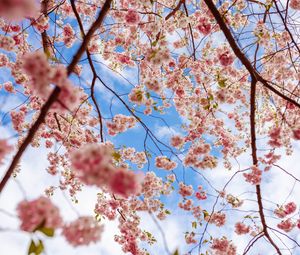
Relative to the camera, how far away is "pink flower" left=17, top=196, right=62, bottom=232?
2.55m

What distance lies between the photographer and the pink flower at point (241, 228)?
7.65 metres

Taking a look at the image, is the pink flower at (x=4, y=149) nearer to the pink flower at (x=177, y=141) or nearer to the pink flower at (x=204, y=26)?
the pink flower at (x=177, y=141)

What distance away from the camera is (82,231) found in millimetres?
2754

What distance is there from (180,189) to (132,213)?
107 centimetres

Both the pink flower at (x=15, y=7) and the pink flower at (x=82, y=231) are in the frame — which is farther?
the pink flower at (x=82, y=231)

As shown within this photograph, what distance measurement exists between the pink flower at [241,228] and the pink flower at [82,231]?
5.49 metres

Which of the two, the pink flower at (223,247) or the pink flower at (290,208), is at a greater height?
the pink flower at (290,208)

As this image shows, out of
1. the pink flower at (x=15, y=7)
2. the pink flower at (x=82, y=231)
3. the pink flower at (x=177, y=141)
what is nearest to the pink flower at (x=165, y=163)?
the pink flower at (x=177, y=141)

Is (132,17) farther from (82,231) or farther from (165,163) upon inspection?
(82,231)

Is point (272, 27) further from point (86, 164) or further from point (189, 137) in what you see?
point (86, 164)

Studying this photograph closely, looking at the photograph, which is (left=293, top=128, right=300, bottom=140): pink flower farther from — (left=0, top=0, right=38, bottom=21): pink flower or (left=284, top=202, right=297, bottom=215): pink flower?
(left=0, top=0, right=38, bottom=21): pink flower

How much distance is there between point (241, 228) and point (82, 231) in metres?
5.61

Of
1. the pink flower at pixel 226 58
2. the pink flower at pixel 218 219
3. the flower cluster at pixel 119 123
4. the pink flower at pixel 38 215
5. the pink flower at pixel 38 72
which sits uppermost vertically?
the pink flower at pixel 226 58

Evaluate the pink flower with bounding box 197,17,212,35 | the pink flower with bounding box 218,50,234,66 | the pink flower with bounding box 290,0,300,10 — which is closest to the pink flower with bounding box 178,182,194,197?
the pink flower with bounding box 218,50,234,66
